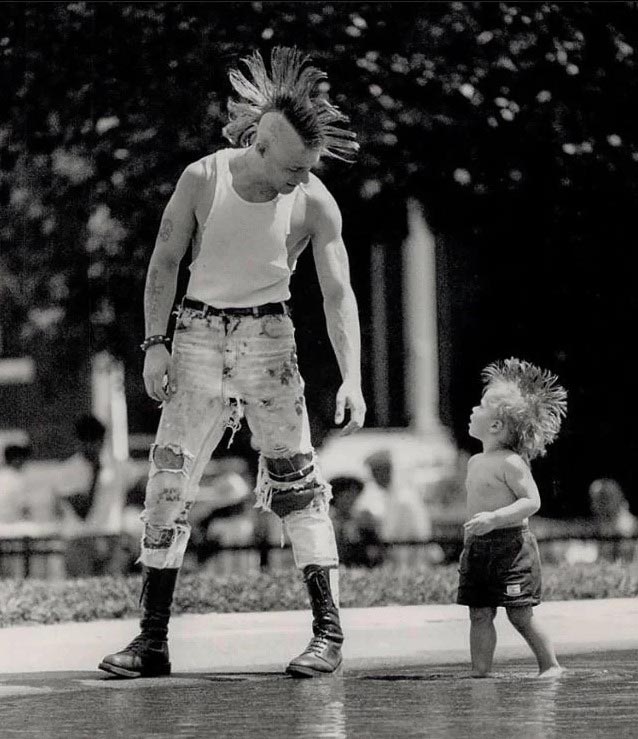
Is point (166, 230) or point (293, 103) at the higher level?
point (293, 103)

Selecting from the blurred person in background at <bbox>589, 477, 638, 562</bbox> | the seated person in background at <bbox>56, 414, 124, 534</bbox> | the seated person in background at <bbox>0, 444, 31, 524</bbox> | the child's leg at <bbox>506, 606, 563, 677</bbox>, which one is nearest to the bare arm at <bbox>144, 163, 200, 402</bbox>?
the child's leg at <bbox>506, 606, 563, 677</bbox>

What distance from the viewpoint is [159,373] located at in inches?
251

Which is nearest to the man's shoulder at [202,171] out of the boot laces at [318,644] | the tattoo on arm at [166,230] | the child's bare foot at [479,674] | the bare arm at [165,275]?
the bare arm at [165,275]

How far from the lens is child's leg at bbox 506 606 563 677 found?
6.20 meters

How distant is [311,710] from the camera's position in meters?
5.32

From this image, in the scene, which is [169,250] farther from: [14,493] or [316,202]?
[14,493]

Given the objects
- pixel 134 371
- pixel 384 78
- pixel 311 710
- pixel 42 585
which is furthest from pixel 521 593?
pixel 134 371

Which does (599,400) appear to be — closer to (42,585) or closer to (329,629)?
(42,585)

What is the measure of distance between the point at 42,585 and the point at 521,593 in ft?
13.1

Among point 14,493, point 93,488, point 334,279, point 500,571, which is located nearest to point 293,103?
point 334,279

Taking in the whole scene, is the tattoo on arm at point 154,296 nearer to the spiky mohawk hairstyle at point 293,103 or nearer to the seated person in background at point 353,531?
the spiky mohawk hairstyle at point 293,103

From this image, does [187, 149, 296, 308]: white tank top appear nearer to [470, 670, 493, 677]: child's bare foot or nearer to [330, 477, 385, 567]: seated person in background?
[470, 670, 493, 677]: child's bare foot

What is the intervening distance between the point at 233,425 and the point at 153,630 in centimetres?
72

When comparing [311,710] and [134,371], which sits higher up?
[134,371]
